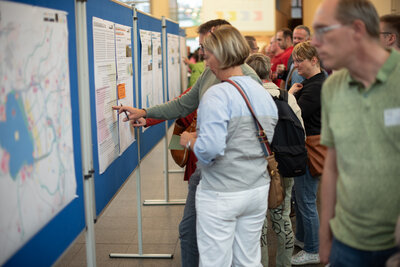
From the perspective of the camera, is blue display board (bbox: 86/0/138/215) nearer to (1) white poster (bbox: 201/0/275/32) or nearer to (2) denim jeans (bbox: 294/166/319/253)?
(2) denim jeans (bbox: 294/166/319/253)

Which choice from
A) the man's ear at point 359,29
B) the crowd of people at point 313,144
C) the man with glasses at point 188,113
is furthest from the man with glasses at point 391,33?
the man's ear at point 359,29

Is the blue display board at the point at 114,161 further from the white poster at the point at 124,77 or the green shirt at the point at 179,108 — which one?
the green shirt at the point at 179,108

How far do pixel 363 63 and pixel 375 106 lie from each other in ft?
0.47

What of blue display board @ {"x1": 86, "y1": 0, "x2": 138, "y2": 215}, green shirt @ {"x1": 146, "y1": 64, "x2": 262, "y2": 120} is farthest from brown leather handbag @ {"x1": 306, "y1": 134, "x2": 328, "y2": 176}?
blue display board @ {"x1": 86, "y1": 0, "x2": 138, "y2": 215}

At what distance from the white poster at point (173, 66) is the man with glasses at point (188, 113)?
2.30 m

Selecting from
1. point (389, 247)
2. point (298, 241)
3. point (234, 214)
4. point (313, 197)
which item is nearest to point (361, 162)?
point (389, 247)

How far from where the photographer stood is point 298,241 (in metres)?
3.79

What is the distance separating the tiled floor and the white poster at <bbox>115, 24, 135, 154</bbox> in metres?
0.74

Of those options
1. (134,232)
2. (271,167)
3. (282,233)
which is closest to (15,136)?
(271,167)

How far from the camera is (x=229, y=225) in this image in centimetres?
218

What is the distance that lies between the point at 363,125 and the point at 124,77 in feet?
5.85

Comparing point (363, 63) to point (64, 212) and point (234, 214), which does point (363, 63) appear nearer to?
point (234, 214)

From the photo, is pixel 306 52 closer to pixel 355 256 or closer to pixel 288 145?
pixel 288 145

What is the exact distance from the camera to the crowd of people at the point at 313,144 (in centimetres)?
145
